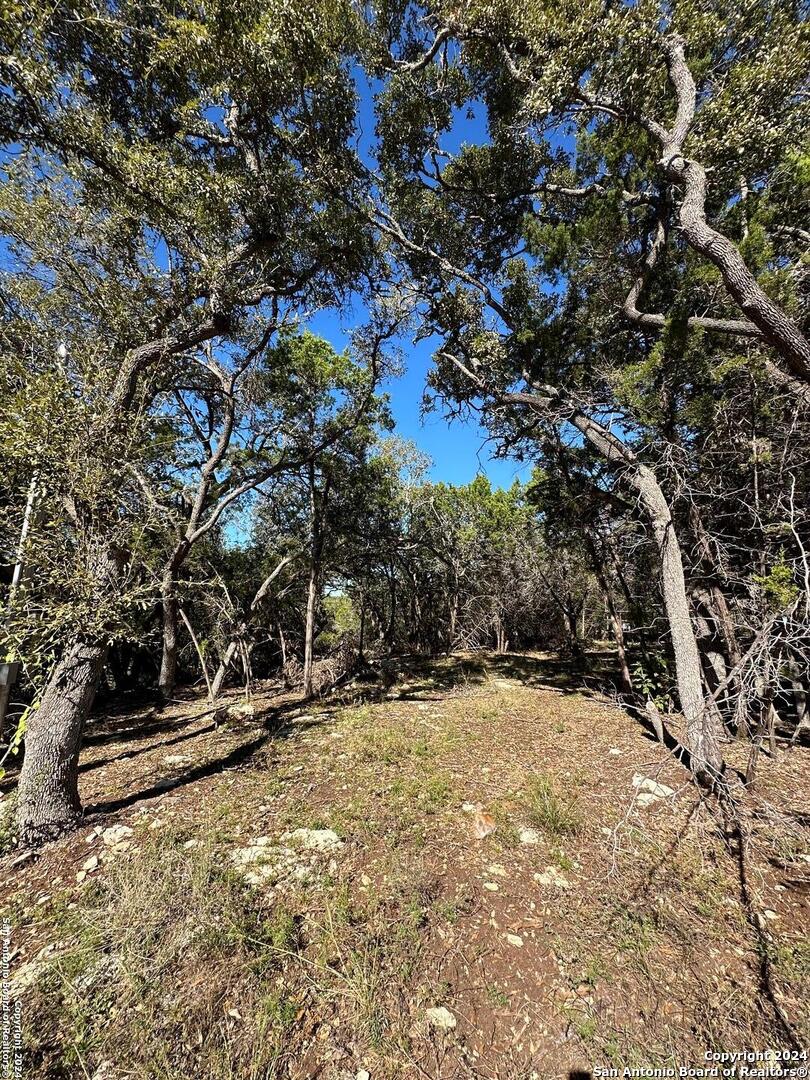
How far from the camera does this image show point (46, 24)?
11.8ft

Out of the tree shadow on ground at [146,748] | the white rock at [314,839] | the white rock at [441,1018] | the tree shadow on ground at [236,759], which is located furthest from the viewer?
the tree shadow on ground at [146,748]

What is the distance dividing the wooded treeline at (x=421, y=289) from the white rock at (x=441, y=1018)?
241 centimetres

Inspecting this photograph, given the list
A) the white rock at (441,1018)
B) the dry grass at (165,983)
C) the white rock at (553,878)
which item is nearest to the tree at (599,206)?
the white rock at (553,878)

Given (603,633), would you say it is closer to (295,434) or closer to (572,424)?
(572,424)

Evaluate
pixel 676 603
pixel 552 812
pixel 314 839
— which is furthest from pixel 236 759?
pixel 676 603

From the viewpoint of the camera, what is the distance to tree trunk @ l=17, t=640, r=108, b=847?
11.5ft

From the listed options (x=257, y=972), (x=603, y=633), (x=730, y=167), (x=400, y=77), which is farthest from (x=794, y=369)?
(x=603, y=633)

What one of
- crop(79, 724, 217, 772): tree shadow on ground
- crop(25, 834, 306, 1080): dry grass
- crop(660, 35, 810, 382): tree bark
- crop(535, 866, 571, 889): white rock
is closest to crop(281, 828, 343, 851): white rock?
crop(25, 834, 306, 1080): dry grass

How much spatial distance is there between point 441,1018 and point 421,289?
8.66 metres

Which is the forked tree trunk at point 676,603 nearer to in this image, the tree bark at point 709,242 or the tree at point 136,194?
the tree bark at point 709,242

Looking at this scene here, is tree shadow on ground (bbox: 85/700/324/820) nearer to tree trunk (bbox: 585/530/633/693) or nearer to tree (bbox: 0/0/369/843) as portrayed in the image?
tree (bbox: 0/0/369/843)

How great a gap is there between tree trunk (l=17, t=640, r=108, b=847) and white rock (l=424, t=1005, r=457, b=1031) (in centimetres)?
348

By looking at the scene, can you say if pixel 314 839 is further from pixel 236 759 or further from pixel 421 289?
pixel 421 289

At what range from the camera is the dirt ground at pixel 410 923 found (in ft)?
6.57
